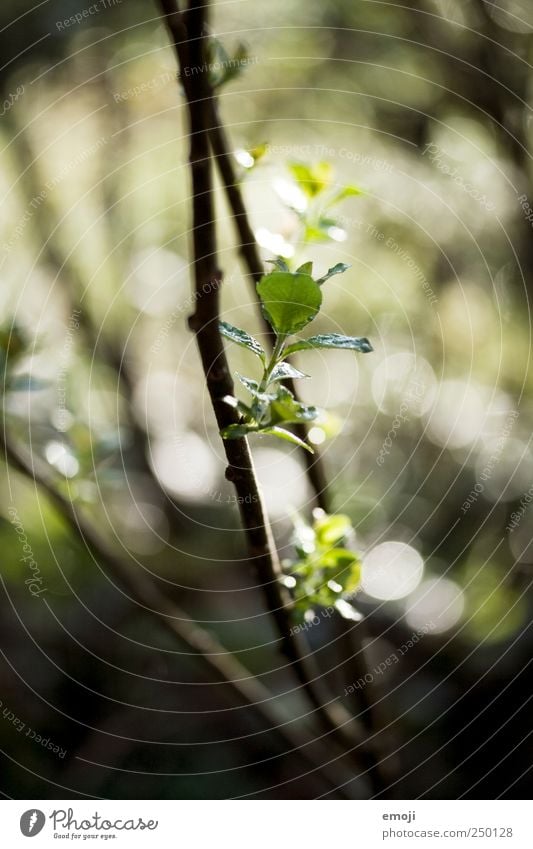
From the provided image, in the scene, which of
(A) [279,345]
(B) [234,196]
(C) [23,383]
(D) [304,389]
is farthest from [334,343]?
(D) [304,389]

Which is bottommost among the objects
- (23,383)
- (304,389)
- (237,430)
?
(237,430)

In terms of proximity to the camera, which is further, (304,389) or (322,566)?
(304,389)

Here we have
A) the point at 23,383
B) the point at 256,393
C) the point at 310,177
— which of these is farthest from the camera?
the point at 23,383

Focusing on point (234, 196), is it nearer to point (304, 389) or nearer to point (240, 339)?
point (240, 339)

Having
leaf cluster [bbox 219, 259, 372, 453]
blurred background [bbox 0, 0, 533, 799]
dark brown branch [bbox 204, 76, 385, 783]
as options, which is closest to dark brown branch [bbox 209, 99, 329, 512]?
dark brown branch [bbox 204, 76, 385, 783]

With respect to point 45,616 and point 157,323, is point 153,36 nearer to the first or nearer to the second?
point 157,323

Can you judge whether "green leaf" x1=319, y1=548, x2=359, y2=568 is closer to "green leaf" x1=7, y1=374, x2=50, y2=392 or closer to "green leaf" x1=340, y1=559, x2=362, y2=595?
"green leaf" x1=340, y1=559, x2=362, y2=595

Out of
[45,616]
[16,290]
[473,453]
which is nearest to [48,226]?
[16,290]

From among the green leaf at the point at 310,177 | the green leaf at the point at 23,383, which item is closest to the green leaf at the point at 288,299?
the green leaf at the point at 310,177
